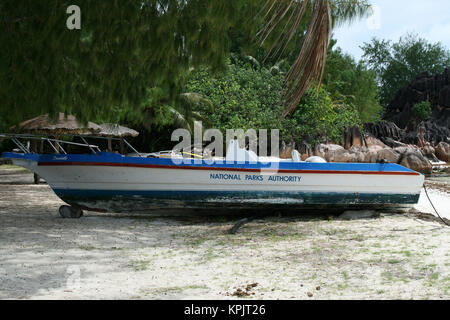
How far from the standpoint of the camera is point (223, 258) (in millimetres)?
6340

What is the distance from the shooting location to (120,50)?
6340 mm

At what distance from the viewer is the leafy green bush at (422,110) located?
4553 cm

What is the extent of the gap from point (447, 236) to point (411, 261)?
163cm

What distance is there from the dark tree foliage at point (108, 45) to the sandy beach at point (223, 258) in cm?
207

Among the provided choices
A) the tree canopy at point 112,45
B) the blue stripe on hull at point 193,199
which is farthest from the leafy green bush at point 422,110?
the tree canopy at point 112,45

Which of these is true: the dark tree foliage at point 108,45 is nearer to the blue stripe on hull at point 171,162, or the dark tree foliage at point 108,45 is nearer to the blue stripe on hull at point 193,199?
the blue stripe on hull at point 171,162

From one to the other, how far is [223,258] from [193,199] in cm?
318

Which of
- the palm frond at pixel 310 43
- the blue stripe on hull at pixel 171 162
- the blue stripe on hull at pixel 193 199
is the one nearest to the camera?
the palm frond at pixel 310 43

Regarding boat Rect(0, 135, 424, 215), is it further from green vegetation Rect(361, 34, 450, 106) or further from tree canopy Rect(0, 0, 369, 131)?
green vegetation Rect(361, 34, 450, 106)

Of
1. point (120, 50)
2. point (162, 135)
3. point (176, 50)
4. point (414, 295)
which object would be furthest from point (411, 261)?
point (162, 135)

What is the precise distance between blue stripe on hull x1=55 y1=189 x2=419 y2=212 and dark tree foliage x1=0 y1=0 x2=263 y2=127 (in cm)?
266

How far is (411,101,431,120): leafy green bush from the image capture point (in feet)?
149
